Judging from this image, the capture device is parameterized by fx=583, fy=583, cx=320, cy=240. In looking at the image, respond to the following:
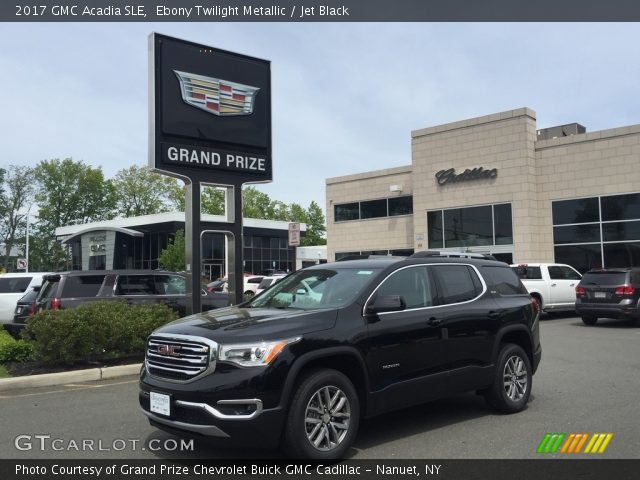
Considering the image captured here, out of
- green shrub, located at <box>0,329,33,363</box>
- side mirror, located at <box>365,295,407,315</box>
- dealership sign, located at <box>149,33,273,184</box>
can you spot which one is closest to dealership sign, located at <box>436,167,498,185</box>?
dealership sign, located at <box>149,33,273,184</box>

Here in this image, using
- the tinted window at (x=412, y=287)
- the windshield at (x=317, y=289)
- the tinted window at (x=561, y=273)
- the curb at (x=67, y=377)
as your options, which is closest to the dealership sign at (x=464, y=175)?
the tinted window at (x=561, y=273)

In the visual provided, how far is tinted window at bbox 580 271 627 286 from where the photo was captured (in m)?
16.0

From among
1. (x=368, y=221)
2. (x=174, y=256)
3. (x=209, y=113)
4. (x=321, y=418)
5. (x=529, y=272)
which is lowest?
(x=321, y=418)

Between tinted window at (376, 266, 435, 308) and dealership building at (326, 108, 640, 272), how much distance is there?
71.8ft

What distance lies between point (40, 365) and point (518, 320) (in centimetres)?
766

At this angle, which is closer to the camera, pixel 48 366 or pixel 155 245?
pixel 48 366

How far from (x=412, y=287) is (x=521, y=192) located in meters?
22.9

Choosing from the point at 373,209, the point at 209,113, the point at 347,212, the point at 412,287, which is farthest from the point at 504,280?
the point at 347,212

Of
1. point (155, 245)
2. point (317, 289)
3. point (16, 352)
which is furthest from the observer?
point (155, 245)

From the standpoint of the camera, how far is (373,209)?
34750 millimetres

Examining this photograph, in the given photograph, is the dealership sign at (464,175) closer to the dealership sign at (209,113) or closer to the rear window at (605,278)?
the rear window at (605,278)

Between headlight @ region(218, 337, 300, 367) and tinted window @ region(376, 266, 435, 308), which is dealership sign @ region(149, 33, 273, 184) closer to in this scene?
tinted window @ region(376, 266, 435, 308)

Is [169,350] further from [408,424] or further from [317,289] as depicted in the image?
[408,424]

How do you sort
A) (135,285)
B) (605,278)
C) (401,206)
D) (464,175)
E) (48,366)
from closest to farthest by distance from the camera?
(48,366)
(135,285)
(605,278)
(464,175)
(401,206)
